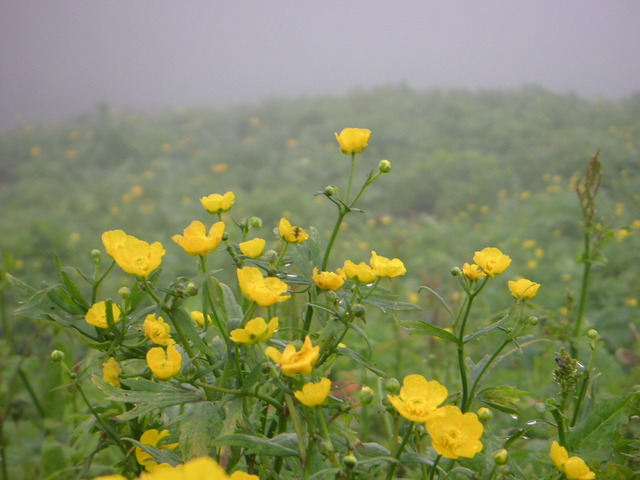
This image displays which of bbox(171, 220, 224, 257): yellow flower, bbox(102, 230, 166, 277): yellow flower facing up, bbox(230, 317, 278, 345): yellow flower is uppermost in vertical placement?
bbox(171, 220, 224, 257): yellow flower

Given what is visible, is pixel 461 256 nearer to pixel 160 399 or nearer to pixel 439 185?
pixel 439 185

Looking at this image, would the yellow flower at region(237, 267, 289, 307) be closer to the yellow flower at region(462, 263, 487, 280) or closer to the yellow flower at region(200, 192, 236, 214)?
the yellow flower at region(200, 192, 236, 214)

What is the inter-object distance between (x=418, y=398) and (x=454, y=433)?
0.17 ft

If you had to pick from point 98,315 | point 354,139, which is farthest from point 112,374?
point 354,139

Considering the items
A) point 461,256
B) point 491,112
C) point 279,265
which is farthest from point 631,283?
point 491,112

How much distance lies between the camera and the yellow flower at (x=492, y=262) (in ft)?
2.31

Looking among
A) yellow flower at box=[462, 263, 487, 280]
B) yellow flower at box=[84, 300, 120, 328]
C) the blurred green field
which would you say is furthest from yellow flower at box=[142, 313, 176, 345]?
the blurred green field

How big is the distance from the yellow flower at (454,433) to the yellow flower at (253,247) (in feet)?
0.96

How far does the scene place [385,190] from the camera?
4359 mm

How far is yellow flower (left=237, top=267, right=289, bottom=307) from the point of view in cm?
58

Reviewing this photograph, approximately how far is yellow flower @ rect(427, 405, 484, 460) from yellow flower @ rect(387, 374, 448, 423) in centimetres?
1

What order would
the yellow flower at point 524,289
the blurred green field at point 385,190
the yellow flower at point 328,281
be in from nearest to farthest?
the yellow flower at point 328,281 → the yellow flower at point 524,289 → the blurred green field at point 385,190

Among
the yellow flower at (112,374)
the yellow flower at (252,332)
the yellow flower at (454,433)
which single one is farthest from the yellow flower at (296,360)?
the yellow flower at (112,374)

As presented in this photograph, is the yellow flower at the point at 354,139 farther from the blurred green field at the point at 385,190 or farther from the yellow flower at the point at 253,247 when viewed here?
the blurred green field at the point at 385,190
